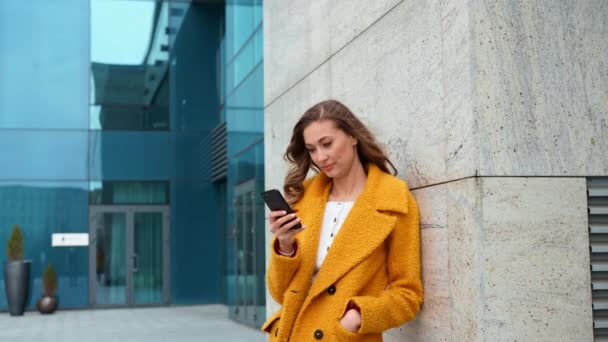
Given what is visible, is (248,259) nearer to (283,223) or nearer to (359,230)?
(359,230)

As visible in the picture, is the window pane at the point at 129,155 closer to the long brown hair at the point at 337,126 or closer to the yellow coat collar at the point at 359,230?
the long brown hair at the point at 337,126

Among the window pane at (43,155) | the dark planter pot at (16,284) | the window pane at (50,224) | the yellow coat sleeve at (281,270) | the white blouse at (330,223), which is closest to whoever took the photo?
the yellow coat sleeve at (281,270)

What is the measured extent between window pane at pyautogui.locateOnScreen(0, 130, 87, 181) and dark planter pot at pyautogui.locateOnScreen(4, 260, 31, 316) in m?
2.09

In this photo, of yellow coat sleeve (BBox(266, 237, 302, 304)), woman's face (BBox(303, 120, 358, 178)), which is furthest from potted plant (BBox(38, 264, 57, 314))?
woman's face (BBox(303, 120, 358, 178))

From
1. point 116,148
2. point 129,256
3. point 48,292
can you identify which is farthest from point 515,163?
point 116,148

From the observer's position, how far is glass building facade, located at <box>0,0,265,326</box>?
17812 mm

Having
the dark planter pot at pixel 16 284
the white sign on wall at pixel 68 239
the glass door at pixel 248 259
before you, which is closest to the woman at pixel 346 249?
the glass door at pixel 248 259

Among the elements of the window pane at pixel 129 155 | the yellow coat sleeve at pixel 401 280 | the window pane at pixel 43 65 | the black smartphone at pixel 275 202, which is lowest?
the yellow coat sleeve at pixel 401 280

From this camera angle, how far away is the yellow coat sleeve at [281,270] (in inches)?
113

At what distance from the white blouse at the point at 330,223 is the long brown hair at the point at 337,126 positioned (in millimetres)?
172

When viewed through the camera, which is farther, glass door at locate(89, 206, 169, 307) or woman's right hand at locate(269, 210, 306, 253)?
glass door at locate(89, 206, 169, 307)

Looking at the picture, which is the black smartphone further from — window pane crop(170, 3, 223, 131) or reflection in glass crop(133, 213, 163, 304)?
window pane crop(170, 3, 223, 131)

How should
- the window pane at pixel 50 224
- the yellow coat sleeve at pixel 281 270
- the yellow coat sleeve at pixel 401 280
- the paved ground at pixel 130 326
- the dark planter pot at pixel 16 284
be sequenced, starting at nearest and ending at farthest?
the yellow coat sleeve at pixel 401 280, the yellow coat sleeve at pixel 281 270, the paved ground at pixel 130 326, the dark planter pot at pixel 16 284, the window pane at pixel 50 224

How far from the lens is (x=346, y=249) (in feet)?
9.46
